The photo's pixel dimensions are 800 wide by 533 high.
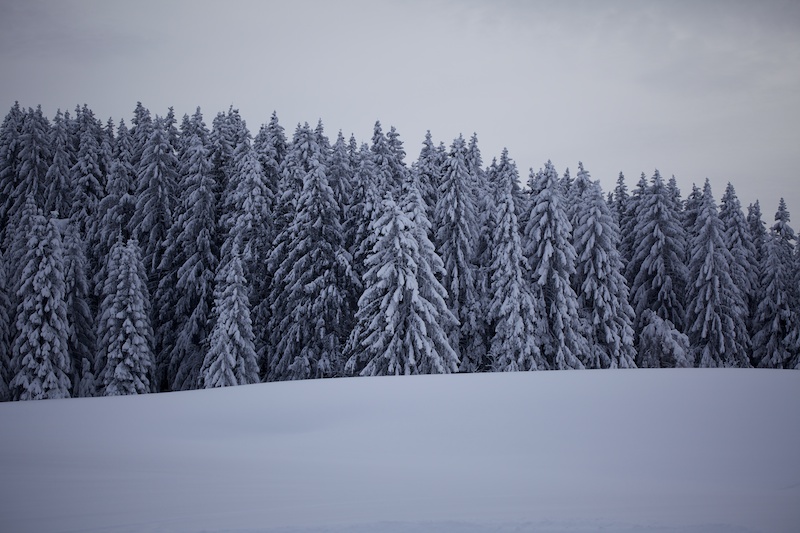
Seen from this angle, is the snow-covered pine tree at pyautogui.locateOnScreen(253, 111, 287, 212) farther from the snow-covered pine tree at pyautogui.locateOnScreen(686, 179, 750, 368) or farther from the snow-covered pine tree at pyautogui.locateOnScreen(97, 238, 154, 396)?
the snow-covered pine tree at pyautogui.locateOnScreen(686, 179, 750, 368)

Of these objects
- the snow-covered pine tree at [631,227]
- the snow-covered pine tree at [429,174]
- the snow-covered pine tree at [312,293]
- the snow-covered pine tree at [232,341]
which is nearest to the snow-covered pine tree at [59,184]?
the snow-covered pine tree at [232,341]

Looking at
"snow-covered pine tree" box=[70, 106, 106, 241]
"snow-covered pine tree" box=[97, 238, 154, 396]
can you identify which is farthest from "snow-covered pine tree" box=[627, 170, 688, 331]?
"snow-covered pine tree" box=[70, 106, 106, 241]

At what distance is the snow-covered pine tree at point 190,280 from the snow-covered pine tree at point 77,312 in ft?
14.8

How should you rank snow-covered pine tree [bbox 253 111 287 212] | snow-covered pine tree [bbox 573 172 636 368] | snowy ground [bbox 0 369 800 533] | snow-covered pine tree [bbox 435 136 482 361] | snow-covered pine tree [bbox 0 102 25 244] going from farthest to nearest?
snow-covered pine tree [bbox 0 102 25 244]
snow-covered pine tree [bbox 253 111 287 212]
snow-covered pine tree [bbox 435 136 482 361]
snow-covered pine tree [bbox 573 172 636 368]
snowy ground [bbox 0 369 800 533]

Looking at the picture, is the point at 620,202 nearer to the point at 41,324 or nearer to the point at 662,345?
the point at 662,345

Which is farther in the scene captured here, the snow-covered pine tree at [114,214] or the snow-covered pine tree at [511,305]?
the snow-covered pine tree at [114,214]

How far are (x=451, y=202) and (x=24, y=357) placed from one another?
84.4 ft

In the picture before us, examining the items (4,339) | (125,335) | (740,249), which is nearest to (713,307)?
(740,249)

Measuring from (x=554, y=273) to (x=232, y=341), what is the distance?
1916 centimetres

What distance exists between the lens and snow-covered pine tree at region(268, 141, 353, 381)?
1382 inches

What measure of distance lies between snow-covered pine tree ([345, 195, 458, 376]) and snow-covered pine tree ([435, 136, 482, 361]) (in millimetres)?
5230

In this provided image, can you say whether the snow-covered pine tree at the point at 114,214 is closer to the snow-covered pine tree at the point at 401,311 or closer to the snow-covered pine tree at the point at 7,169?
the snow-covered pine tree at the point at 7,169

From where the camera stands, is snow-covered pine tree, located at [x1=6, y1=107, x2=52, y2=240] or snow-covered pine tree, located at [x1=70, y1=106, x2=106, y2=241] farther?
snow-covered pine tree, located at [x1=6, y1=107, x2=52, y2=240]

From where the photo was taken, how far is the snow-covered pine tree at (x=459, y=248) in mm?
37188
